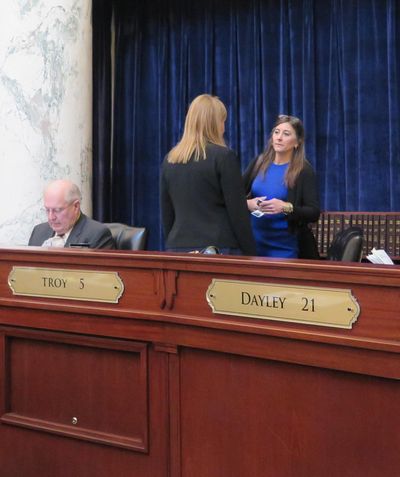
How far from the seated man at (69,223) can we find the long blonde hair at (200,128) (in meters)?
0.59

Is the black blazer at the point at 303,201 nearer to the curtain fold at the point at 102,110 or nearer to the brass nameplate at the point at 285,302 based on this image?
the brass nameplate at the point at 285,302

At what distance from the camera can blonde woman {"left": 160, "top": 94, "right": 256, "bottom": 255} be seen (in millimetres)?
3020

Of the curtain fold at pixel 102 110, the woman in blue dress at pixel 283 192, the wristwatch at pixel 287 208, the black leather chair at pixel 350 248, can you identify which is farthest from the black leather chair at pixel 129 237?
the curtain fold at pixel 102 110

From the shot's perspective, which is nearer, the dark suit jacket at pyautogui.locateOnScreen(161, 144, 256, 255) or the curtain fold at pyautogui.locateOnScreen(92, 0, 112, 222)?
the dark suit jacket at pyautogui.locateOnScreen(161, 144, 256, 255)

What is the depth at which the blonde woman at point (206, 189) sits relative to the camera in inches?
119

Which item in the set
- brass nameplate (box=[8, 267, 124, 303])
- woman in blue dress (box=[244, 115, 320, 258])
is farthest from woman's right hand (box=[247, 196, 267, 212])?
brass nameplate (box=[8, 267, 124, 303])

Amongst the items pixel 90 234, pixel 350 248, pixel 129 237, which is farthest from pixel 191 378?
pixel 129 237

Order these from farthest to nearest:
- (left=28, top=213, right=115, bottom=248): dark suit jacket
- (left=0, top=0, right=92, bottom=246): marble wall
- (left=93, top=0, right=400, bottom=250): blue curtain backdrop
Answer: (left=93, top=0, right=400, bottom=250): blue curtain backdrop < (left=0, top=0, right=92, bottom=246): marble wall < (left=28, top=213, right=115, bottom=248): dark suit jacket

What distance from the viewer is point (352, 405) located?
5.68ft

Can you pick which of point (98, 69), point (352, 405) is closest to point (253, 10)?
point (98, 69)

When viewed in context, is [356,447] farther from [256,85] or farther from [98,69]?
[98,69]

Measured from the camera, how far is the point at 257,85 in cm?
654

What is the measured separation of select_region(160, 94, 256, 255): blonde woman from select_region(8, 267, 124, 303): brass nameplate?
876 millimetres

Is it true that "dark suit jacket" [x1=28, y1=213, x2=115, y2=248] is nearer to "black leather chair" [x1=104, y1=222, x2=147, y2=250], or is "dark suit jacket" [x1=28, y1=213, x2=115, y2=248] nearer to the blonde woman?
"black leather chair" [x1=104, y1=222, x2=147, y2=250]
